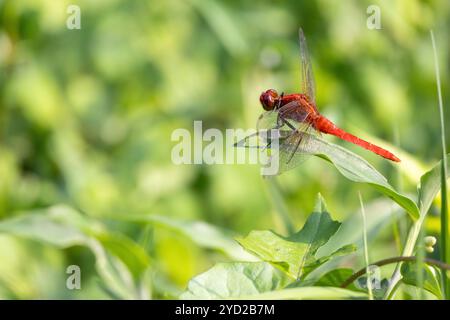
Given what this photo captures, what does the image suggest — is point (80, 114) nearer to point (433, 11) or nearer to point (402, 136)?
point (402, 136)

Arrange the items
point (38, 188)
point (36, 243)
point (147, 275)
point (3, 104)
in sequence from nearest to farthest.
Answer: point (147, 275) → point (36, 243) → point (38, 188) → point (3, 104)

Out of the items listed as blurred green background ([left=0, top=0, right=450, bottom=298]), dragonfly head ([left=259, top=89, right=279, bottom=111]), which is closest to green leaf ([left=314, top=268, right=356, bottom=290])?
dragonfly head ([left=259, top=89, right=279, bottom=111])

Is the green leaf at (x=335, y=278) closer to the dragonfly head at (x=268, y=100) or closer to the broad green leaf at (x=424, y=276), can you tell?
the broad green leaf at (x=424, y=276)

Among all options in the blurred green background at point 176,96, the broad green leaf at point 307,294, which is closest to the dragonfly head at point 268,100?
the broad green leaf at point 307,294

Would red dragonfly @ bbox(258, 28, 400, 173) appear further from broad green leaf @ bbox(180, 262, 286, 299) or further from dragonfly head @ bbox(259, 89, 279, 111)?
broad green leaf @ bbox(180, 262, 286, 299)

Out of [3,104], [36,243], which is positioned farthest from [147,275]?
[3,104]

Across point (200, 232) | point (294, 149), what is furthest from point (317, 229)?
point (200, 232)

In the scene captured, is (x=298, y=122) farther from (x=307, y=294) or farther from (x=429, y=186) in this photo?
(x=307, y=294)
